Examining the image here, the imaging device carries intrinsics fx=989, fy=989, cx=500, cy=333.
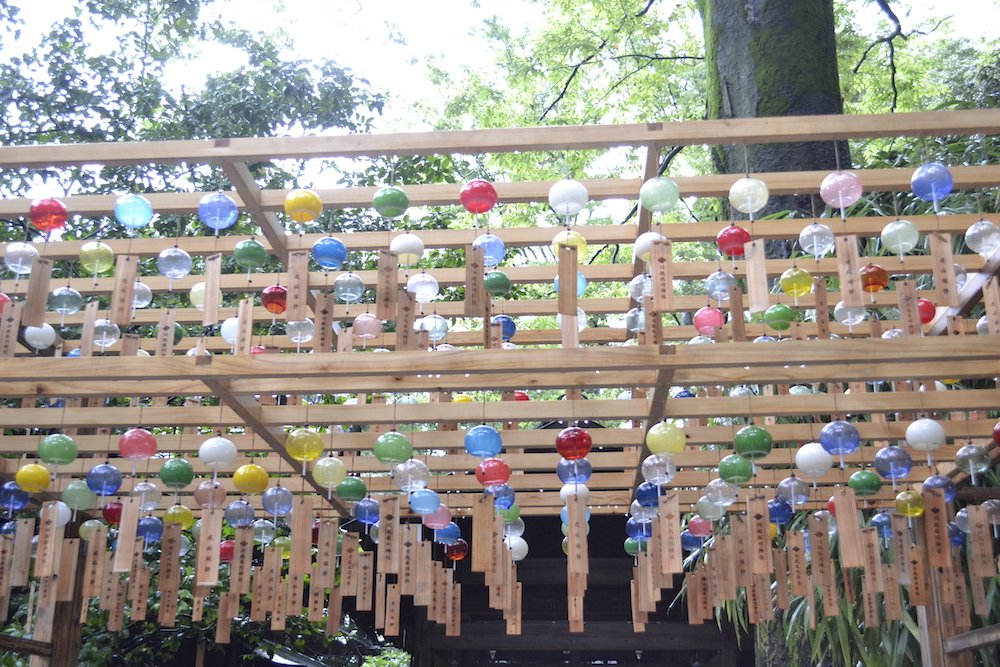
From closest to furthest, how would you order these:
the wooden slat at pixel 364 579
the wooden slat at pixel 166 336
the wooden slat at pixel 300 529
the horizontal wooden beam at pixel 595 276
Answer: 1. the wooden slat at pixel 166 336
2. the wooden slat at pixel 300 529
3. the horizontal wooden beam at pixel 595 276
4. the wooden slat at pixel 364 579

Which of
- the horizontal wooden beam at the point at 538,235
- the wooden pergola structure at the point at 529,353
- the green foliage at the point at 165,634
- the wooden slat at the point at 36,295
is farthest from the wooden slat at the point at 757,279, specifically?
the green foliage at the point at 165,634

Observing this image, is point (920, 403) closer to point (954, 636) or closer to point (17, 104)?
point (954, 636)

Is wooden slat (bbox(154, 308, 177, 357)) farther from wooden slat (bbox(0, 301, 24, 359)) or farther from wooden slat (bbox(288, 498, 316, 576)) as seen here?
wooden slat (bbox(288, 498, 316, 576))

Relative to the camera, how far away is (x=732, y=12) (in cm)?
552

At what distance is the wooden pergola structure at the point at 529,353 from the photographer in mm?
2742

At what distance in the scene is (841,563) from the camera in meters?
3.64

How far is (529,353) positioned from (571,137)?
2.32ft

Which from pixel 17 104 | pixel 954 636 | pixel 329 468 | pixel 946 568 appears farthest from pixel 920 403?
pixel 17 104

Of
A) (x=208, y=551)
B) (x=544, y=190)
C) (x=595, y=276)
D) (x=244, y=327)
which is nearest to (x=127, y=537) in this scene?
(x=208, y=551)

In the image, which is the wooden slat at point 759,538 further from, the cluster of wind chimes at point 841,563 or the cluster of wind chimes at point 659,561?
the cluster of wind chimes at point 659,561

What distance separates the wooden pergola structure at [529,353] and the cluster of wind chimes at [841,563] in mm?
97

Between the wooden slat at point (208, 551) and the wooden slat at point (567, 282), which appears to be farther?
the wooden slat at point (208, 551)

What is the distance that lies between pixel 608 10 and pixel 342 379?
7958 mm

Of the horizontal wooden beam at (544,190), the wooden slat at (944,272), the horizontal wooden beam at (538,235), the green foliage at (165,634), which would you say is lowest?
the green foliage at (165,634)
